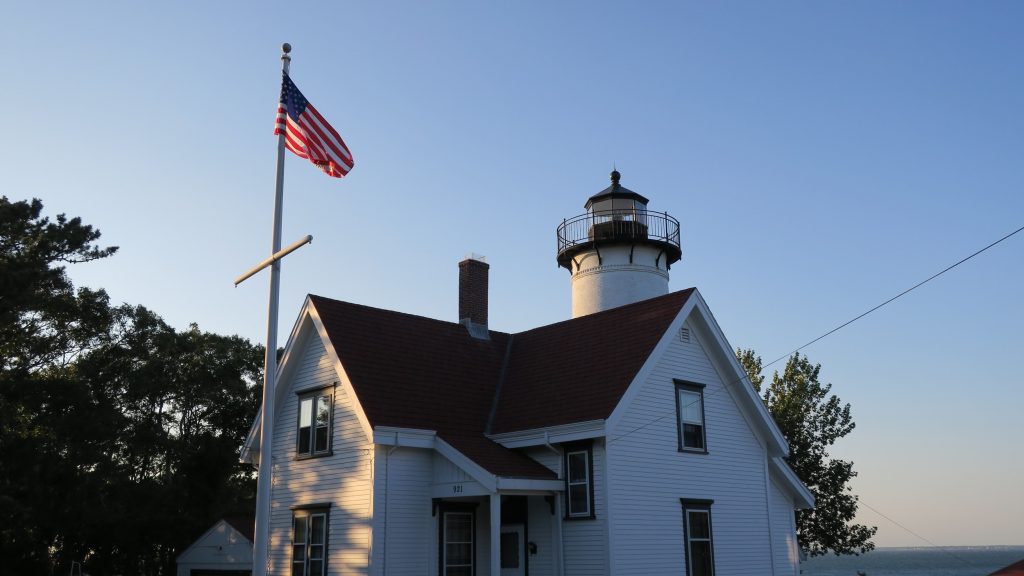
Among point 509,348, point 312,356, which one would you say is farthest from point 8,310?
point 509,348

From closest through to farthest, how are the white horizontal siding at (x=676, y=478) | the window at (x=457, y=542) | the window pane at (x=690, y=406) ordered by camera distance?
the white horizontal siding at (x=676, y=478), the window at (x=457, y=542), the window pane at (x=690, y=406)

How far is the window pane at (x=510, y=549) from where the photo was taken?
18172 mm

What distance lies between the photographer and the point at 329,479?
18.7 m

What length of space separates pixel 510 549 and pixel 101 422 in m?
17.8

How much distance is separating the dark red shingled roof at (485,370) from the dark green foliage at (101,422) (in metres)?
11.8

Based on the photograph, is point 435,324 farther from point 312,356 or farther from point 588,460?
point 588,460

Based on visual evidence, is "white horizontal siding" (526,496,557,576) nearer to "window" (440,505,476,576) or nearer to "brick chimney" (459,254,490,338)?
"window" (440,505,476,576)

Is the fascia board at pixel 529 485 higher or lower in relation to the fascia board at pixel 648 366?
lower

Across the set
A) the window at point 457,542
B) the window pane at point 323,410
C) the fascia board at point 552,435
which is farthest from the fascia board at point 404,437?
the window pane at point 323,410

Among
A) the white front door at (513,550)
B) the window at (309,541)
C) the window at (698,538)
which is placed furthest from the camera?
the window at (309,541)

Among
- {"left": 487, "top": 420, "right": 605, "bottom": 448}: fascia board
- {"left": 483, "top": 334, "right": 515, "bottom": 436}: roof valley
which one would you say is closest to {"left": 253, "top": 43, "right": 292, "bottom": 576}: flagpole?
{"left": 487, "top": 420, "right": 605, "bottom": 448}: fascia board

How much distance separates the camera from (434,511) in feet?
58.7

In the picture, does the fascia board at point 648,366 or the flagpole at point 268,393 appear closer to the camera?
the flagpole at point 268,393

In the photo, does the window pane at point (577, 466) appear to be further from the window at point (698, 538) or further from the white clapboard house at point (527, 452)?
the window at point (698, 538)
